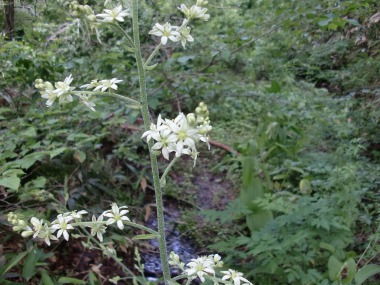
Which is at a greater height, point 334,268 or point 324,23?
point 324,23

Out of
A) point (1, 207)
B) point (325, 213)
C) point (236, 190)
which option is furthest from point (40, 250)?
point (236, 190)

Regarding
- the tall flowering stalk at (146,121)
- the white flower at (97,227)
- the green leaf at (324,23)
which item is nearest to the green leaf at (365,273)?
the tall flowering stalk at (146,121)

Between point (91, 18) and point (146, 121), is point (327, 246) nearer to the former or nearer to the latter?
point (146, 121)

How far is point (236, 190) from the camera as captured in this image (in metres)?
4.24

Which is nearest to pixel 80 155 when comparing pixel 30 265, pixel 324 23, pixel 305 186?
pixel 30 265

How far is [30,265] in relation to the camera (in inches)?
92.7

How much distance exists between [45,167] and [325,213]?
6.59 feet

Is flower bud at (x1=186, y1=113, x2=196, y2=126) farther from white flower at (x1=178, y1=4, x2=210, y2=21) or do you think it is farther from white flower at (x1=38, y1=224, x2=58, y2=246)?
white flower at (x1=38, y1=224, x2=58, y2=246)

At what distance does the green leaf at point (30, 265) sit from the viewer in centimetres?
232

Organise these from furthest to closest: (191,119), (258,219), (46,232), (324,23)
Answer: (258,219) < (324,23) < (46,232) < (191,119)

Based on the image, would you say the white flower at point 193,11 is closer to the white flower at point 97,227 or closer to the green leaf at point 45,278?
the white flower at point 97,227

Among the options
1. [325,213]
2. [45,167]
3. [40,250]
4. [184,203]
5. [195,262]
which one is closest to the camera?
[195,262]

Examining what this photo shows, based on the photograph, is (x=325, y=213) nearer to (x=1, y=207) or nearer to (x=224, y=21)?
(x=1, y=207)

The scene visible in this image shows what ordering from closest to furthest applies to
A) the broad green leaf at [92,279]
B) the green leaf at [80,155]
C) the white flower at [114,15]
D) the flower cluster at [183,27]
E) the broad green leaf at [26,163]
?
the white flower at [114,15] → the flower cluster at [183,27] → the broad green leaf at [26,163] → the broad green leaf at [92,279] → the green leaf at [80,155]
